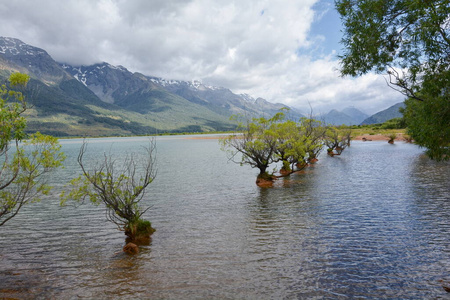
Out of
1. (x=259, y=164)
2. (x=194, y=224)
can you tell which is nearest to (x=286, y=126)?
(x=259, y=164)

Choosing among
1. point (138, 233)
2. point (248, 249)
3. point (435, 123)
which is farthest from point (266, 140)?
point (435, 123)

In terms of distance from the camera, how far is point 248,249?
16.0 meters

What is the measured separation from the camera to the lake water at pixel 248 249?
11898 mm

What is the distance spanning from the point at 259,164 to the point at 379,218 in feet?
63.9

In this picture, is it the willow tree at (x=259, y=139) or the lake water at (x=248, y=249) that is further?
the willow tree at (x=259, y=139)

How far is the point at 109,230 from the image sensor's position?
67.3 feet

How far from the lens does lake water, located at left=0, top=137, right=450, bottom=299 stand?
39.0 ft

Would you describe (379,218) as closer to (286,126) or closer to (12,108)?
(286,126)

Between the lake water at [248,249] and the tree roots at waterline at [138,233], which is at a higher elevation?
the tree roots at waterline at [138,233]

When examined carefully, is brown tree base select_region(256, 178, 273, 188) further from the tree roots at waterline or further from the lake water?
the tree roots at waterline

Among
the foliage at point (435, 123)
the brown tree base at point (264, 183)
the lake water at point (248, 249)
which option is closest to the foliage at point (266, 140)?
the brown tree base at point (264, 183)

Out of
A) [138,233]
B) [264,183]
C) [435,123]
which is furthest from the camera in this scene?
[264,183]

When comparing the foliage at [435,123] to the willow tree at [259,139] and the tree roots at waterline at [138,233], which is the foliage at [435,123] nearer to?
the tree roots at waterline at [138,233]

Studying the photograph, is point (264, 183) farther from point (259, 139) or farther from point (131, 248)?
point (131, 248)
